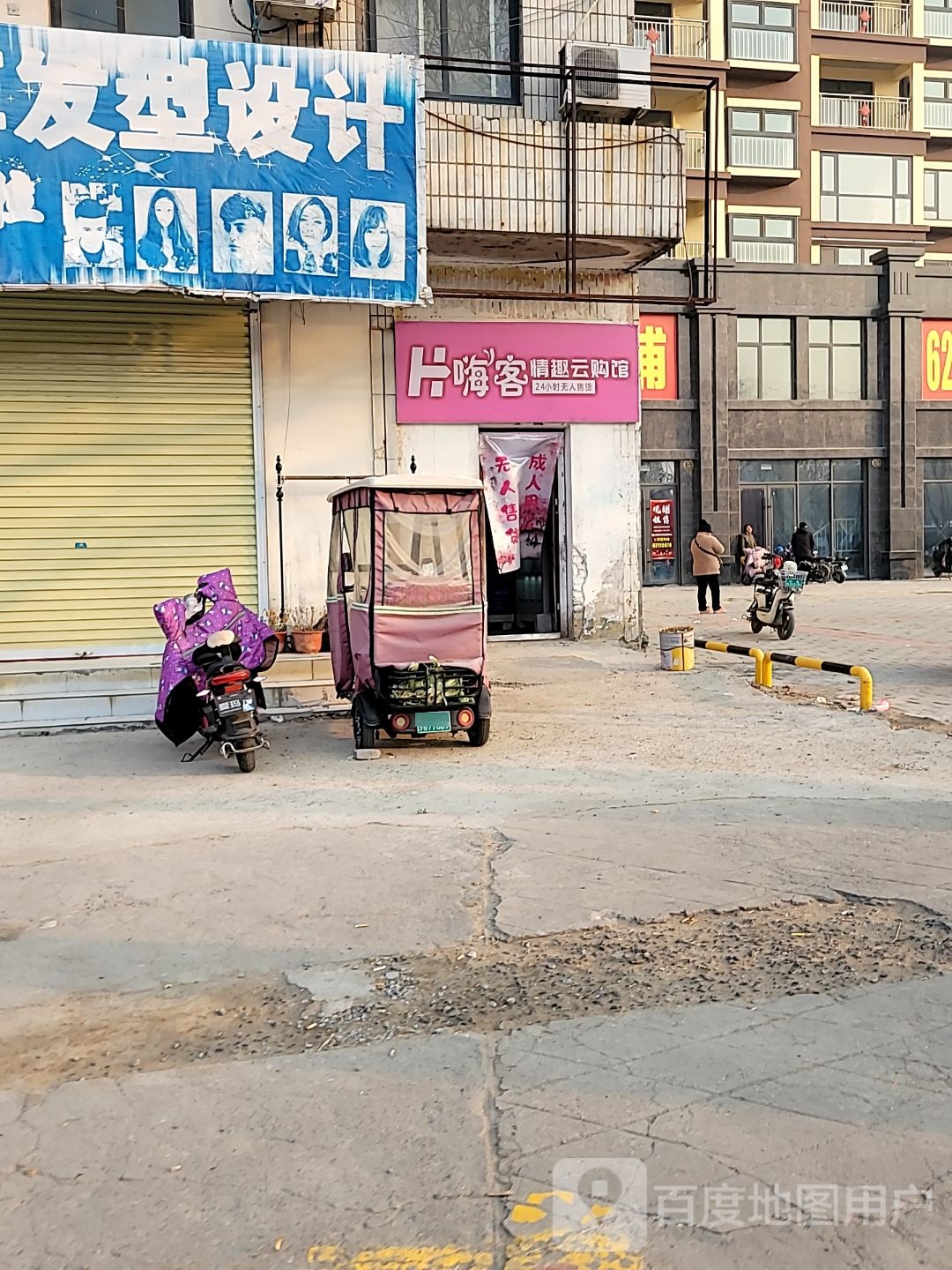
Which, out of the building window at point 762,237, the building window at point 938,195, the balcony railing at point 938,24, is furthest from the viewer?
the building window at point 938,195

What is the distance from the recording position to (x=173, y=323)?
1195cm

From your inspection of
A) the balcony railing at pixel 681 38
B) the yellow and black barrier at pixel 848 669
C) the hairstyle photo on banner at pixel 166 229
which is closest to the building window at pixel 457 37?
the hairstyle photo on banner at pixel 166 229

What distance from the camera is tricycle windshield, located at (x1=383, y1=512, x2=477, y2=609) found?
8750 millimetres

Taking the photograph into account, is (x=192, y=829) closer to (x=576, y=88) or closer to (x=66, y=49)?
(x=66, y=49)

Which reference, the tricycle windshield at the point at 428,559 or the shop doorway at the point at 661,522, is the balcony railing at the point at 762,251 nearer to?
the shop doorway at the point at 661,522

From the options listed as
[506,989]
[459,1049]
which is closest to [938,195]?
[506,989]

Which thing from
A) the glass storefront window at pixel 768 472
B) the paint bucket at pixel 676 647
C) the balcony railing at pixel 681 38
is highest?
the balcony railing at pixel 681 38

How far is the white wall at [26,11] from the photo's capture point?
1138 centimetres

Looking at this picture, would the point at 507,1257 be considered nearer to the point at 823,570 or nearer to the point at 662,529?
the point at 823,570

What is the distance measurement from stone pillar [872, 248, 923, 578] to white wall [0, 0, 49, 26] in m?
23.2

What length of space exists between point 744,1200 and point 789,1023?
106cm

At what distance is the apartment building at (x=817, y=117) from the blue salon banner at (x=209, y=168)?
24.1 metres

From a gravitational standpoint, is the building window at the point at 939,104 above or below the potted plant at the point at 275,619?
above

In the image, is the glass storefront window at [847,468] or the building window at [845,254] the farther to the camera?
the building window at [845,254]
